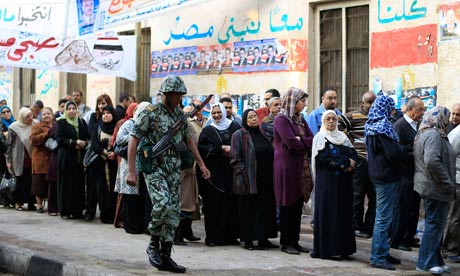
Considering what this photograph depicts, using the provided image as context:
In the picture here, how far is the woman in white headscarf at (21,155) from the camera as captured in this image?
14703mm

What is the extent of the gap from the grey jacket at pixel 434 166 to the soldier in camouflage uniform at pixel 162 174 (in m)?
2.42

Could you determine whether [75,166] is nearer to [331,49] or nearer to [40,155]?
[40,155]

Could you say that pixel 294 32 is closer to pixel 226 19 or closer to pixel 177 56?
pixel 226 19

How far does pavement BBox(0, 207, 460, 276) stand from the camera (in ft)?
28.8

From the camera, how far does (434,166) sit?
898 centimetres

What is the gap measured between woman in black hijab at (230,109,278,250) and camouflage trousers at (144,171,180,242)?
5.68ft

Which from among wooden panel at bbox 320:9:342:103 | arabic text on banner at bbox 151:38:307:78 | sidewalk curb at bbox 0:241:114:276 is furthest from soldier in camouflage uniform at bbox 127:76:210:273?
arabic text on banner at bbox 151:38:307:78

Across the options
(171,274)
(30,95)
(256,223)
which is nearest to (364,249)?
(256,223)

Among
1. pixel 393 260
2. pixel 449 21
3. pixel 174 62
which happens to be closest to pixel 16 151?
pixel 174 62

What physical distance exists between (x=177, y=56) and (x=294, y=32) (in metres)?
3.02

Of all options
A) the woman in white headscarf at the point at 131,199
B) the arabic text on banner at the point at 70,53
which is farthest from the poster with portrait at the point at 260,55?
the woman in white headscarf at the point at 131,199

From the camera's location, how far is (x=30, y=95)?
2161cm

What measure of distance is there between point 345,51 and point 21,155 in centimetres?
537

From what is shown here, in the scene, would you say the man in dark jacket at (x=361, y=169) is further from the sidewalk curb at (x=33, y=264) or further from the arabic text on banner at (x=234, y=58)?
the sidewalk curb at (x=33, y=264)
